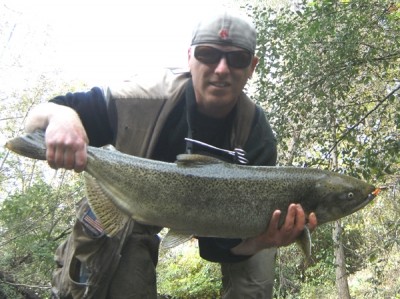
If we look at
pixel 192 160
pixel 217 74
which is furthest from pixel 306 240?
pixel 217 74

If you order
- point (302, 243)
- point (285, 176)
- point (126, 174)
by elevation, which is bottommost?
point (302, 243)

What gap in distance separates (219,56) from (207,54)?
0.30 ft

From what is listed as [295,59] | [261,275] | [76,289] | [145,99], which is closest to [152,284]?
[76,289]

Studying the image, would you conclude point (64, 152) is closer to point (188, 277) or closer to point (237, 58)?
point (237, 58)

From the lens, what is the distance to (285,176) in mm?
3047

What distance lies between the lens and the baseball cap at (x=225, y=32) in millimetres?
3459

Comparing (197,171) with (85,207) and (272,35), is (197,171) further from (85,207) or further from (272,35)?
(272,35)

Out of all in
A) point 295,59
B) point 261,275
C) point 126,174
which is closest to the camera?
point 126,174

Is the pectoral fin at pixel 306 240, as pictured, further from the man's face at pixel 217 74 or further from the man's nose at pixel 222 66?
the man's nose at pixel 222 66

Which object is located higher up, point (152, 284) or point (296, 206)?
point (296, 206)

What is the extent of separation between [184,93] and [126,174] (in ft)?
3.19

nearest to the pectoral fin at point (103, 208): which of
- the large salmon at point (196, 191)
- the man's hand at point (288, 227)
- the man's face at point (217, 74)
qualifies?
the large salmon at point (196, 191)

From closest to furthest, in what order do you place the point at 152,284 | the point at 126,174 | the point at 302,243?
the point at 126,174 → the point at 302,243 → the point at 152,284

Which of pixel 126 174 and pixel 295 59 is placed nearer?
pixel 126 174
